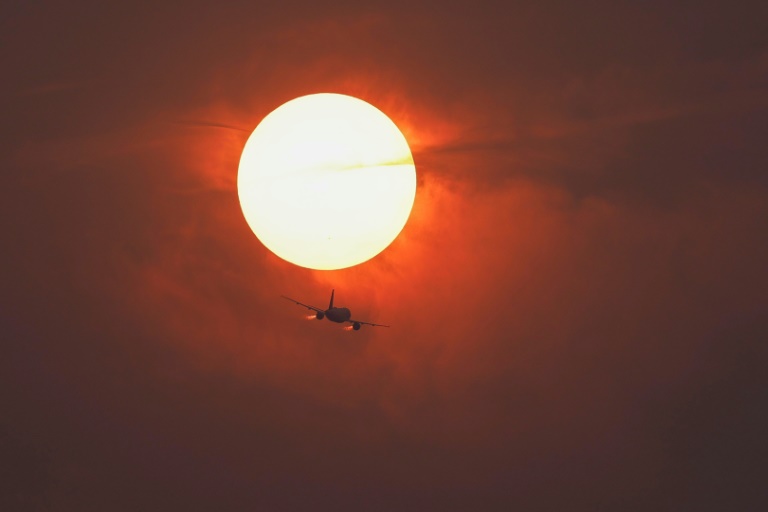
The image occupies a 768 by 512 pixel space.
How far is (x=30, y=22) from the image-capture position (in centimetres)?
231

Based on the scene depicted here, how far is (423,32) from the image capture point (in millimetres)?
2283

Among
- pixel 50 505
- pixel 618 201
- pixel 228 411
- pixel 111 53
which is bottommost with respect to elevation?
pixel 50 505

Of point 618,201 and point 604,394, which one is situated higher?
point 618,201

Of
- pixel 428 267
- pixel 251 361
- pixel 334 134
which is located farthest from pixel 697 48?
pixel 251 361

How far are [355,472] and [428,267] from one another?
624 millimetres

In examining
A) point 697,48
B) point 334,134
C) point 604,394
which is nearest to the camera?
point 334,134

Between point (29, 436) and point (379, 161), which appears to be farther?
point (29, 436)

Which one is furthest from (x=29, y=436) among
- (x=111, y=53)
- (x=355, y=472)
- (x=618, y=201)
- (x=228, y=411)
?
(x=618, y=201)

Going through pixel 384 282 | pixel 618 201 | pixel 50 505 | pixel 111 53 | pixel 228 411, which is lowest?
pixel 50 505

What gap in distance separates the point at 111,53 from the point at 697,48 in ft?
4.82

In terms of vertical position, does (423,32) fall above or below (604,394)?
above

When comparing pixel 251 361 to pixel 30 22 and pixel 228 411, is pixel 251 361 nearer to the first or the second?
pixel 228 411

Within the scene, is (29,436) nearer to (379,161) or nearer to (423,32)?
(379,161)

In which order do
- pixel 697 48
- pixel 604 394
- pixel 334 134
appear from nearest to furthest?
pixel 334 134 → pixel 697 48 → pixel 604 394
